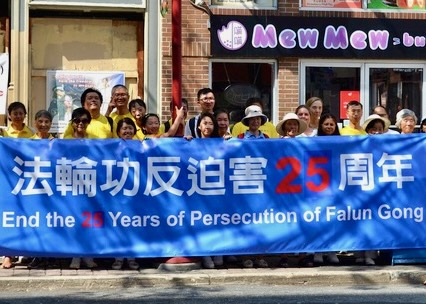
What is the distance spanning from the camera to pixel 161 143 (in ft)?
30.7

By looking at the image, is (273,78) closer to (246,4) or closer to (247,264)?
(246,4)

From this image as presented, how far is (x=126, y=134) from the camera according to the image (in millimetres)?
9539

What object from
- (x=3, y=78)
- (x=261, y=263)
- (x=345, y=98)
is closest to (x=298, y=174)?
(x=261, y=263)

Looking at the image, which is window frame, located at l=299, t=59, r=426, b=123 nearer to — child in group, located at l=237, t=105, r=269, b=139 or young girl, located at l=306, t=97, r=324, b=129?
young girl, located at l=306, t=97, r=324, b=129

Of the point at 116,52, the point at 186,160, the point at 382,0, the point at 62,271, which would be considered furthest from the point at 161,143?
the point at 382,0

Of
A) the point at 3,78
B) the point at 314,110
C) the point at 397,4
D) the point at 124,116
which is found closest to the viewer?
the point at 124,116

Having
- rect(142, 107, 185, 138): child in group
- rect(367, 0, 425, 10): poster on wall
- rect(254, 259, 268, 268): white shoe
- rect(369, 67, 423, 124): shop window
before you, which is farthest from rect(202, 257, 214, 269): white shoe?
rect(367, 0, 425, 10): poster on wall

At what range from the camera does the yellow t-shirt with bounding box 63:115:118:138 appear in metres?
9.80

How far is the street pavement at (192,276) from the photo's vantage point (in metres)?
8.81

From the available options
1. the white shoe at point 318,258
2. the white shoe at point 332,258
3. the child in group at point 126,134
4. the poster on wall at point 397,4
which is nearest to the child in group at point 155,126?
the child in group at point 126,134

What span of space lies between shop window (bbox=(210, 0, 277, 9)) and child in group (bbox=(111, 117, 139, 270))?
4676mm

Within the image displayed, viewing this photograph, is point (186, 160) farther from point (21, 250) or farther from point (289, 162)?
point (21, 250)

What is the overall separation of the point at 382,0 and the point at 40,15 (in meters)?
5.50

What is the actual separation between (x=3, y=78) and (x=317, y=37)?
4914 mm
